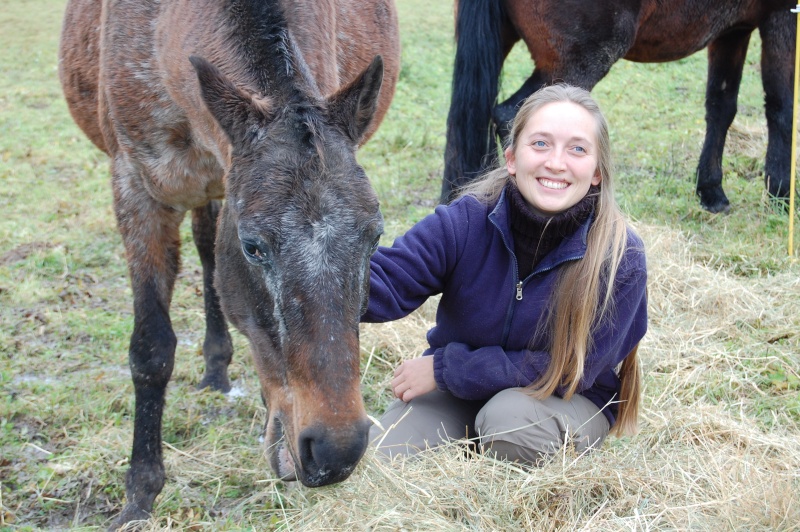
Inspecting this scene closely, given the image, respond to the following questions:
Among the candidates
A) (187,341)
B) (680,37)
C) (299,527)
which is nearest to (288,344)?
(299,527)

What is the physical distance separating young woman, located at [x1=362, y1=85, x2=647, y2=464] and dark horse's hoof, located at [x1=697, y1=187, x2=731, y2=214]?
349cm

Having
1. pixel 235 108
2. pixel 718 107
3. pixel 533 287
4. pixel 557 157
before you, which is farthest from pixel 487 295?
pixel 718 107

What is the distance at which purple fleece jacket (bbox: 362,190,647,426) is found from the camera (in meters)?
2.57

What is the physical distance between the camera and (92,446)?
3.23 meters

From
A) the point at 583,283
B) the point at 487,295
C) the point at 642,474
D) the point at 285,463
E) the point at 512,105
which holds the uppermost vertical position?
the point at 512,105

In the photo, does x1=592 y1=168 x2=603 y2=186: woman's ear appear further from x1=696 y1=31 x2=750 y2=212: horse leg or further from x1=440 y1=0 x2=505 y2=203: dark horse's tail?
x1=696 y1=31 x2=750 y2=212: horse leg

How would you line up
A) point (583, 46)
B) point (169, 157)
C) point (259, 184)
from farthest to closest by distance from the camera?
point (583, 46) < point (169, 157) < point (259, 184)

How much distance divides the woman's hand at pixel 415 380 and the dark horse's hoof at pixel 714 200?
3.84 meters

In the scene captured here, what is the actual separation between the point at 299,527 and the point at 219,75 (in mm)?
1392

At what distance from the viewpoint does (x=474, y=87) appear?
484 centimetres

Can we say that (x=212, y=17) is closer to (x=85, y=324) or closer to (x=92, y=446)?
(x=92, y=446)

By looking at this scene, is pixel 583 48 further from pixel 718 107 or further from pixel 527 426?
pixel 527 426

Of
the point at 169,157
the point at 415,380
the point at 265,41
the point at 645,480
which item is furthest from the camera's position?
the point at 169,157

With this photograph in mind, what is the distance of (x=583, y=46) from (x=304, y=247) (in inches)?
128
